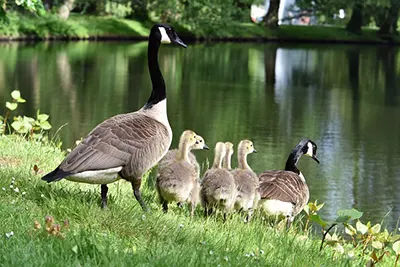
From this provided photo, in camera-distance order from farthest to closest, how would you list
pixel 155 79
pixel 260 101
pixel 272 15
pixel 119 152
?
pixel 272 15 < pixel 260 101 < pixel 155 79 < pixel 119 152

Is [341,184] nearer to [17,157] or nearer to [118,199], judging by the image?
[17,157]

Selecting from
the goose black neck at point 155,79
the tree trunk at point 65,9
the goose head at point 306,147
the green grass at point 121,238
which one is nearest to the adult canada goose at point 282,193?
the green grass at point 121,238

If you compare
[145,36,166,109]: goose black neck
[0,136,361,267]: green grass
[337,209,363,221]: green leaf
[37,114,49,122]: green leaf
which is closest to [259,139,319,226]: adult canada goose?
[0,136,361,267]: green grass

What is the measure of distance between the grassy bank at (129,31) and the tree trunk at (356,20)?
0.65m

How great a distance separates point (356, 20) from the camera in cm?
7119

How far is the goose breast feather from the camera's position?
644 cm

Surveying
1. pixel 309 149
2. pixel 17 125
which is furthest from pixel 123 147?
pixel 309 149

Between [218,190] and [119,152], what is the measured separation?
1641mm

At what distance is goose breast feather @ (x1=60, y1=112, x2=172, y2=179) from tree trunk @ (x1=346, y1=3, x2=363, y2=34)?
206 ft

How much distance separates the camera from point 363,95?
31031 millimetres

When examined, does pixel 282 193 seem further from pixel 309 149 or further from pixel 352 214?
pixel 352 214

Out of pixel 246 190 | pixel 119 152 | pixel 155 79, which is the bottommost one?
pixel 246 190

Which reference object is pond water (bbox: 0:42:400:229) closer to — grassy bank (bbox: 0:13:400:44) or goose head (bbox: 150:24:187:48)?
grassy bank (bbox: 0:13:400:44)

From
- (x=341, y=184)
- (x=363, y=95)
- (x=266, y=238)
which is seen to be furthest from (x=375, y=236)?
(x=363, y=95)
